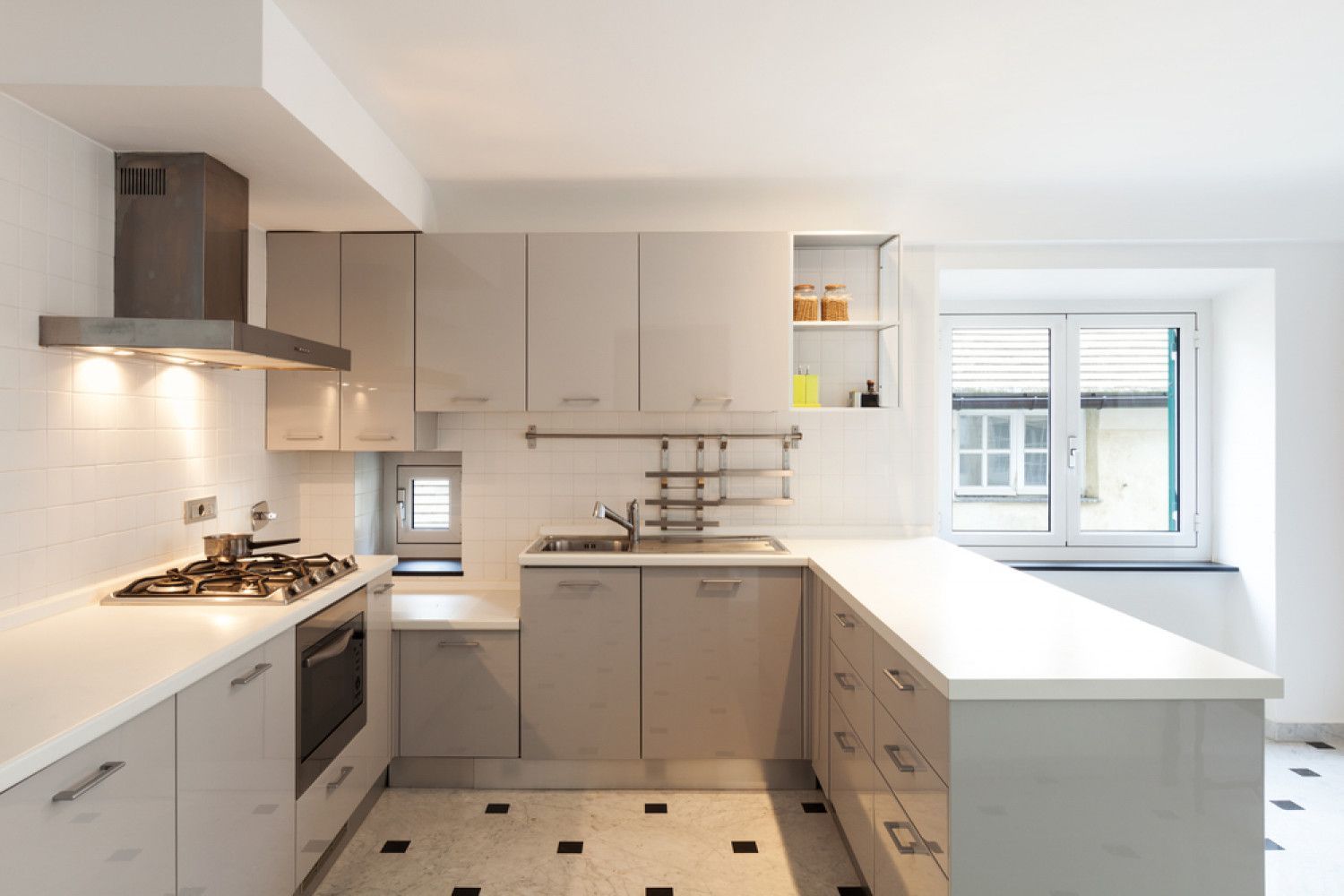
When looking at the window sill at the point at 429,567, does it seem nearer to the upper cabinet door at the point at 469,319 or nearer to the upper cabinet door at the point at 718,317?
the upper cabinet door at the point at 469,319

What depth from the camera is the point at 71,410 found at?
232cm

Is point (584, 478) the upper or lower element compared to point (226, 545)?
upper

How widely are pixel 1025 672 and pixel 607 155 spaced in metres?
2.50

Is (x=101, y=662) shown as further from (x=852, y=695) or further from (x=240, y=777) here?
(x=852, y=695)

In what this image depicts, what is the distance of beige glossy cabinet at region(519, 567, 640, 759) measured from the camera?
328 cm

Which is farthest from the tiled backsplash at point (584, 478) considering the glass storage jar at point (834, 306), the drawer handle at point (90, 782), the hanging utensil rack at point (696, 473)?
the drawer handle at point (90, 782)

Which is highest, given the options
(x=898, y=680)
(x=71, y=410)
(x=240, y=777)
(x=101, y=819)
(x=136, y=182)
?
(x=136, y=182)

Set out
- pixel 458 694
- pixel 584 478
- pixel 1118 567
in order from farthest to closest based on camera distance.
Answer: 1. pixel 1118 567
2. pixel 584 478
3. pixel 458 694

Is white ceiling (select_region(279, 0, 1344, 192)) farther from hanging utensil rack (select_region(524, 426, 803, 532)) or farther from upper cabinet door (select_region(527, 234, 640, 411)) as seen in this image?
hanging utensil rack (select_region(524, 426, 803, 532))

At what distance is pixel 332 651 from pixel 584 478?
151 cm

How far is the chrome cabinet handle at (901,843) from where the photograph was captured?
1852 mm

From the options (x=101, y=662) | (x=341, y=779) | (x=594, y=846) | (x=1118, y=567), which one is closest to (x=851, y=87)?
(x=101, y=662)

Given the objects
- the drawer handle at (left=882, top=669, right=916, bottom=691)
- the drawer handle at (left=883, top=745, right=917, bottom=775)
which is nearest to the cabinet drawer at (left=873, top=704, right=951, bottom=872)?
the drawer handle at (left=883, top=745, right=917, bottom=775)

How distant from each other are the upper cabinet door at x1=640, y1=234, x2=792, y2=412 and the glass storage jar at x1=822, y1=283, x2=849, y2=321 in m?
A: 0.21
